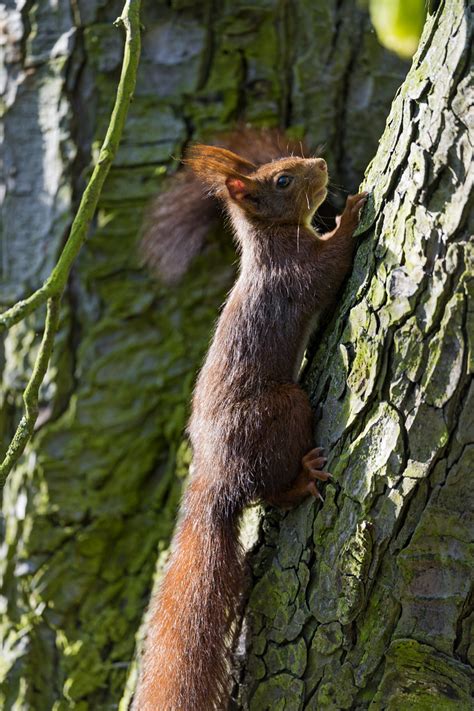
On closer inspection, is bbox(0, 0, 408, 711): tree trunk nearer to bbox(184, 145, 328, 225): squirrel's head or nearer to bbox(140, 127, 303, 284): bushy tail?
bbox(140, 127, 303, 284): bushy tail

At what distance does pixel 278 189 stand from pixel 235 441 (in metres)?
0.91

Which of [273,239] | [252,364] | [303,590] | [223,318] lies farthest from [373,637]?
Answer: [273,239]

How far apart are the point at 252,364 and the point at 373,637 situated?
0.86 meters

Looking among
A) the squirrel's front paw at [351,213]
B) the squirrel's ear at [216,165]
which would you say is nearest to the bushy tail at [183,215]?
the squirrel's ear at [216,165]

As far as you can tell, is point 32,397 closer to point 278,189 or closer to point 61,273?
point 61,273

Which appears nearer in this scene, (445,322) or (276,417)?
(445,322)

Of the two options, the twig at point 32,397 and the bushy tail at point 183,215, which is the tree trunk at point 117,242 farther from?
the twig at point 32,397

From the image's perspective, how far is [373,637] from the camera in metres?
1.97

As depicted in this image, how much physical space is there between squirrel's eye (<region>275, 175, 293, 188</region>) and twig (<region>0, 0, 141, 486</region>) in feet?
2.58

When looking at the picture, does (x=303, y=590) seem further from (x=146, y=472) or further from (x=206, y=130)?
(x=206, y=130)

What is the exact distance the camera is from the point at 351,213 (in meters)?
2.33

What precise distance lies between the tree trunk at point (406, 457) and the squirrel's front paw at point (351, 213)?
0.16 m

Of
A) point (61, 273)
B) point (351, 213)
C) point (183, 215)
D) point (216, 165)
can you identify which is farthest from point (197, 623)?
point (183, 215)

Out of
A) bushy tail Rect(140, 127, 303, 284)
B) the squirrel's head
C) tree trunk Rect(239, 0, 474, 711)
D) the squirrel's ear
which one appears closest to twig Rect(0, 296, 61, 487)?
tree trunk Rect(239, 0, 474, 711)
